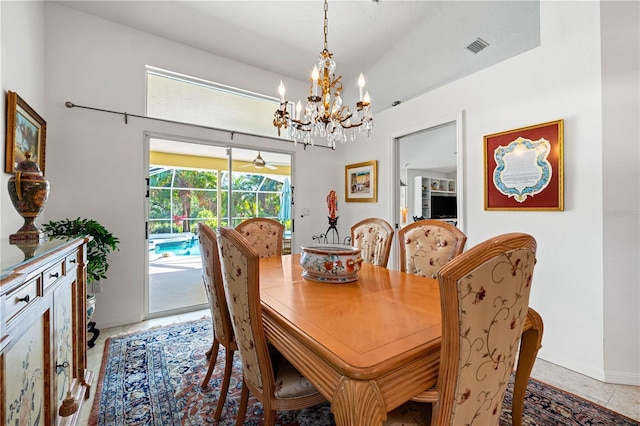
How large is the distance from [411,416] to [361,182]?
3403 mm

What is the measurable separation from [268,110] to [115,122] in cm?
185

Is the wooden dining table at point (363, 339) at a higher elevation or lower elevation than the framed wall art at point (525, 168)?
lower

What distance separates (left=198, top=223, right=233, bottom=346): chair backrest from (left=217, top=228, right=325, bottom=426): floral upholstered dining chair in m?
0.29

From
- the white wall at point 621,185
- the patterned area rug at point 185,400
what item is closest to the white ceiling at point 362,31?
the white wall at point 621,185

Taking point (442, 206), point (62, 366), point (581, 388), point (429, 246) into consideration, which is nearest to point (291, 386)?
point (62, 366)

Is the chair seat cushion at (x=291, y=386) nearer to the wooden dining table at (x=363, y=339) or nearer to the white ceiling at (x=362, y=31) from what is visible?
the wooden dining table at (x=363, y=339)

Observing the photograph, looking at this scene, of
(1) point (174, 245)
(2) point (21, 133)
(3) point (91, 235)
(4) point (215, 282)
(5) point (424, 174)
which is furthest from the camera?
(5) point (424, 174)

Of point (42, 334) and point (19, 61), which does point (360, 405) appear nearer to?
point (42, 334)

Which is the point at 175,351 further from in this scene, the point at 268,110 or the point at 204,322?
the point at 268,110

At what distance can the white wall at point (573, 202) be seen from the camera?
6.22 ft

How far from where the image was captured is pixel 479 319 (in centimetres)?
69

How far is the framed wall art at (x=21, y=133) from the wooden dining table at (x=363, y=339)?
1815mm

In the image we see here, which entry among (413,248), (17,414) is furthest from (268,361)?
(413,248)

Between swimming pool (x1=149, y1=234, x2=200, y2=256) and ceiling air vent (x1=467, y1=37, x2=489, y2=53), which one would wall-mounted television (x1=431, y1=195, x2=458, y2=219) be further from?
swimming pool (x1=149, y1=234, x2=200, y2=256)
